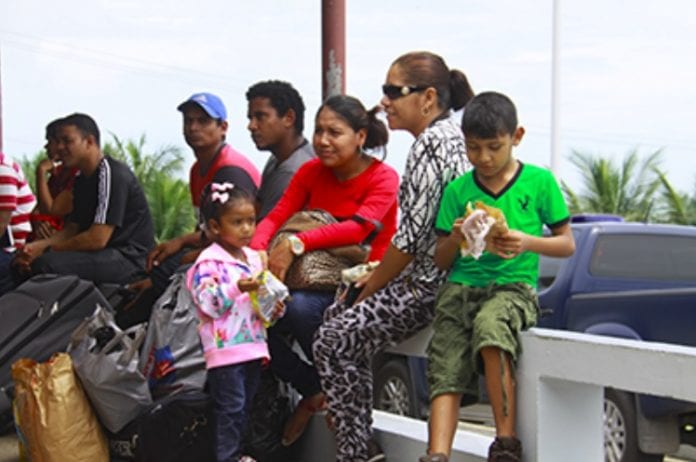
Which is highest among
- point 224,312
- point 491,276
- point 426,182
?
point 426,182

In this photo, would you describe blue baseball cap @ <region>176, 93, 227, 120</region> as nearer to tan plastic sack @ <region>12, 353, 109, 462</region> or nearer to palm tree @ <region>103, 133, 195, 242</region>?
tan plastic sack @ <region>12, 353, 109, 462</region>

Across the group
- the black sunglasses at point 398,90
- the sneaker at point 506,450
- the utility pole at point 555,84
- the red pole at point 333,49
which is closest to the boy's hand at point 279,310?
the black sunglasses at point 398,90

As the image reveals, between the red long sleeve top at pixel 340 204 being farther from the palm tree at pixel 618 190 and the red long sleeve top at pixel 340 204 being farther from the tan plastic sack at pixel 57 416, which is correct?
the palm tree at pixel 618 190

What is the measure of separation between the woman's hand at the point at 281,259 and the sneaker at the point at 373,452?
818 mm

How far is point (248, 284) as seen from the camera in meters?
5.56

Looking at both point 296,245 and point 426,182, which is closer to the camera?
point 426,182

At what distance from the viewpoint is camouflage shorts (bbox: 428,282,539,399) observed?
480cm

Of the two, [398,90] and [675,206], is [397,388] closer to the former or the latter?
[398,90]

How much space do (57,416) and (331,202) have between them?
1.56 m

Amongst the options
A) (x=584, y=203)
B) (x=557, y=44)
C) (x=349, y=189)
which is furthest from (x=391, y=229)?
(x=584, y=203)

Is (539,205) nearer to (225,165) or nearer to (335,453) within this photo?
(335,453)

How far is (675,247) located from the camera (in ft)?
34.1

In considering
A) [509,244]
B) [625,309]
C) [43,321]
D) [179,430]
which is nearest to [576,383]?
[509,244]

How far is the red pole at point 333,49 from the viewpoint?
7414 millimetres
